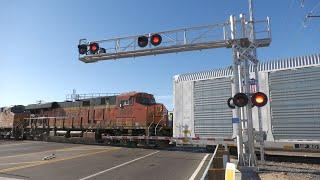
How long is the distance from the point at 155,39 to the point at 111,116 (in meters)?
13.3

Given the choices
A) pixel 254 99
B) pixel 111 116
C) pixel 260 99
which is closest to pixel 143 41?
pixel 254 99

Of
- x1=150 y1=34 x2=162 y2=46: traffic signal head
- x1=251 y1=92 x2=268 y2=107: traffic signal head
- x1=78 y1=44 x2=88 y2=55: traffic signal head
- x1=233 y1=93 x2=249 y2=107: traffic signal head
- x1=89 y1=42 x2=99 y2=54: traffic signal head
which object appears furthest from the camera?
x1=78 y1=44 x2=88 y2=55: traffic signal head

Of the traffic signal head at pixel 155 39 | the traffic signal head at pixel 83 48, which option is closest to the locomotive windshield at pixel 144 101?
the traffic signal head at pixel 83 48

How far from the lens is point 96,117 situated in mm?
27656

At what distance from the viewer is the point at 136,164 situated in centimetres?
1397

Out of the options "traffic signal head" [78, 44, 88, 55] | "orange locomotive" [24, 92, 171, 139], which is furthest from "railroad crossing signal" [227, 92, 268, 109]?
"orange locomotive" [24, 92, 171, 139]

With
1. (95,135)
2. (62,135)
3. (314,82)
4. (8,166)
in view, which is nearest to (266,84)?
(314,82)

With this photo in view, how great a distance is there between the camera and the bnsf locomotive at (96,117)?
24.1m

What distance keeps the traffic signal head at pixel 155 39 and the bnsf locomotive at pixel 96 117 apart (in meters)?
10.2

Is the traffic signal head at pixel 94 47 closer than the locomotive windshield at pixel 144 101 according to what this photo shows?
Yes

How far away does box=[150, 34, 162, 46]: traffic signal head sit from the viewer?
14.2m

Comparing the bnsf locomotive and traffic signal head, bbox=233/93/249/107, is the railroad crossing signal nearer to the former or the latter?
traffic signal head, bbox=233/93/249/107

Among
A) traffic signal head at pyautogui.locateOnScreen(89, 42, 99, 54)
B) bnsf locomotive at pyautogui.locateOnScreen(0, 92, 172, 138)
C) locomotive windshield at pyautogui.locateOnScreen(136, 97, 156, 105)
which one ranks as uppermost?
traffic signal head at pyautogui.locateOnScreen(89, 42, 99, 54)

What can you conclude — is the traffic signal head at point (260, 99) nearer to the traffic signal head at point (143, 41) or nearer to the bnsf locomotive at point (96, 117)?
the traffic signal head at point (143, 41)
